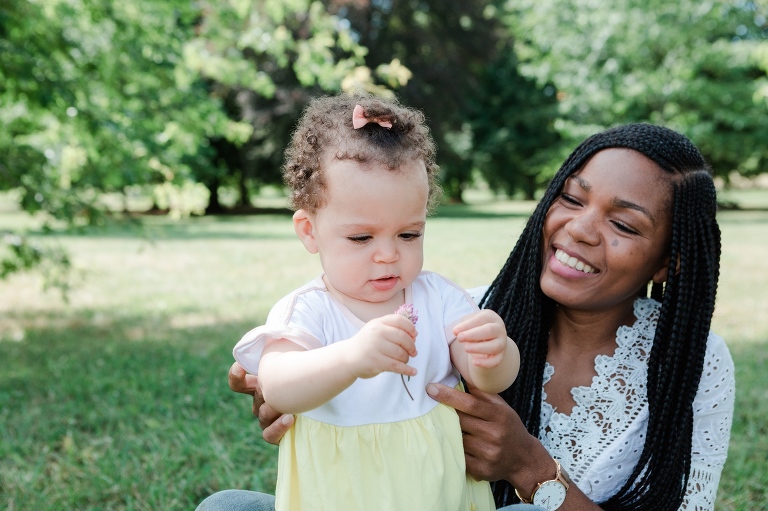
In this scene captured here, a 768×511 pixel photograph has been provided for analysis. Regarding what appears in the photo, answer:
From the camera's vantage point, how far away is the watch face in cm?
207

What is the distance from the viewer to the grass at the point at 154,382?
3.24 m

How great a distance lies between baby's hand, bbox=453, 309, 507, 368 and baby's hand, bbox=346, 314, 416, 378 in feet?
0.56

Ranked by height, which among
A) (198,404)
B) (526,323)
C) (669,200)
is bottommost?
(198,404)

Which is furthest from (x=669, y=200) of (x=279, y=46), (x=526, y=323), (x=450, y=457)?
(x=279, y=46)

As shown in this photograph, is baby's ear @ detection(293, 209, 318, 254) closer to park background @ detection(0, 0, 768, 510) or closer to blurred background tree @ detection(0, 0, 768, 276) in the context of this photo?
park background @ detection(0, 0, 768, 510)

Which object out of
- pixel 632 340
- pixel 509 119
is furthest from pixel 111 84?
pixel 509 119

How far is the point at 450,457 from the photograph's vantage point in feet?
5.75

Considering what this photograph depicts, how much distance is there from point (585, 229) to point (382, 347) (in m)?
1.03

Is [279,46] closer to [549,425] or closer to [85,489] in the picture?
[85,489]

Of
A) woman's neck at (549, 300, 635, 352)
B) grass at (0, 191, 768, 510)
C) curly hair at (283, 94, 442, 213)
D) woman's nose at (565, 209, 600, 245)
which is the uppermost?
curly hair at (283, 94, 442, 213)

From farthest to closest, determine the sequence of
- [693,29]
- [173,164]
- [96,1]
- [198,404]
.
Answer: [693,29], [173,164], [96,1], [198,404]

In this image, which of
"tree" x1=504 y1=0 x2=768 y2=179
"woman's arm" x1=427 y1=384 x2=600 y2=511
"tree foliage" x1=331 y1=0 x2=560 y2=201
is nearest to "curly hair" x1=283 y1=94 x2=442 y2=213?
"woman's arm" x1=427 y1=384 x2=600 y2=511

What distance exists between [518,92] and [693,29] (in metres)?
9.95

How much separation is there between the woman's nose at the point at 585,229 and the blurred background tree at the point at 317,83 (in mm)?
2535
